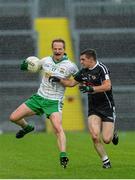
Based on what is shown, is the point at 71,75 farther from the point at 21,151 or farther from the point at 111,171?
the point at 21,151

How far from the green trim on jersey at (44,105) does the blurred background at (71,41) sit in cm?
1039

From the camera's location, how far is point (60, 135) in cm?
1214

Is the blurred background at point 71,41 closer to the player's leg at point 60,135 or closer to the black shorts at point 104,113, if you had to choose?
the player's leg at point 60,135

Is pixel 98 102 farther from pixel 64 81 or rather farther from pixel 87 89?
pixel 64 81

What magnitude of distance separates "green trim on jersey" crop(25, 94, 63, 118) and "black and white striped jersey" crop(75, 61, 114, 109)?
56 cm

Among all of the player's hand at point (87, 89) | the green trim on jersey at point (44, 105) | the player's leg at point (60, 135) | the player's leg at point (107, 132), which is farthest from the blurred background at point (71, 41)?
the player's hand at point (87, 89)

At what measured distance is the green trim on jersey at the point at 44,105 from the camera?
1246cm

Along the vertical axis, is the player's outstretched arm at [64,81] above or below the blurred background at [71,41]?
below

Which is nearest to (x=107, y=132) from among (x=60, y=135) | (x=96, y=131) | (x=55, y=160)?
(x=96, y=131)

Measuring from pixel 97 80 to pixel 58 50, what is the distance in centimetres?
74

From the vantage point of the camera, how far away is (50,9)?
27125 mm

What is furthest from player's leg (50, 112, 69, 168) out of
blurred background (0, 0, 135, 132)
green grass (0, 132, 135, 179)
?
blurred background (0, 0, 135, 132)

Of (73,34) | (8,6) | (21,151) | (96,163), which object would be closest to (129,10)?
(73,34)

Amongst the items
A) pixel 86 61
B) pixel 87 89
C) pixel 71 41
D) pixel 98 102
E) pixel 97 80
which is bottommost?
pixel 98 102
